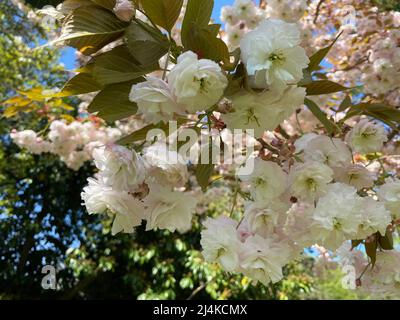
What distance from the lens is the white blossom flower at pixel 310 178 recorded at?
674 mm

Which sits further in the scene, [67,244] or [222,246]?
[67,244]

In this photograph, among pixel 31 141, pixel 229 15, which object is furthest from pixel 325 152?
pixel 31 141

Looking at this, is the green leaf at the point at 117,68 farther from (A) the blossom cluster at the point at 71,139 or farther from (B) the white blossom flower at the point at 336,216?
(A) the blossom cluster at the point at 71,139

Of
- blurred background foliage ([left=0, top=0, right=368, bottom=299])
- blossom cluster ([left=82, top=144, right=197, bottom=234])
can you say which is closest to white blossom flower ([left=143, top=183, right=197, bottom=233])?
blossom cluster ([left=82, top=144, right=197, bottom=234])

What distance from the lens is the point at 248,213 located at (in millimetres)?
689

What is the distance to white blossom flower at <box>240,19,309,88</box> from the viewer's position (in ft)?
1.79

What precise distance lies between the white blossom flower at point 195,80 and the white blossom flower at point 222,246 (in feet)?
0.74

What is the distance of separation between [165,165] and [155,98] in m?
0.11

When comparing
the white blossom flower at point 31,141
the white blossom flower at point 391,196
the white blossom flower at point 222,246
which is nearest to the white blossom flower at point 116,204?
the white blossom flower at point 222,246

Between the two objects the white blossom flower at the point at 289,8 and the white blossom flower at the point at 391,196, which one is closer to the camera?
the white blossom flower at the point at 391,196

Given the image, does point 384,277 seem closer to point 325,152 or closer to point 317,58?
point 325,152

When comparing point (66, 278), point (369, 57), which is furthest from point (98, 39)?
point (66, 278)

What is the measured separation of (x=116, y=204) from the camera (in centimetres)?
62

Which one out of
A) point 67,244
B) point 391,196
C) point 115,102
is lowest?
point 391,196
